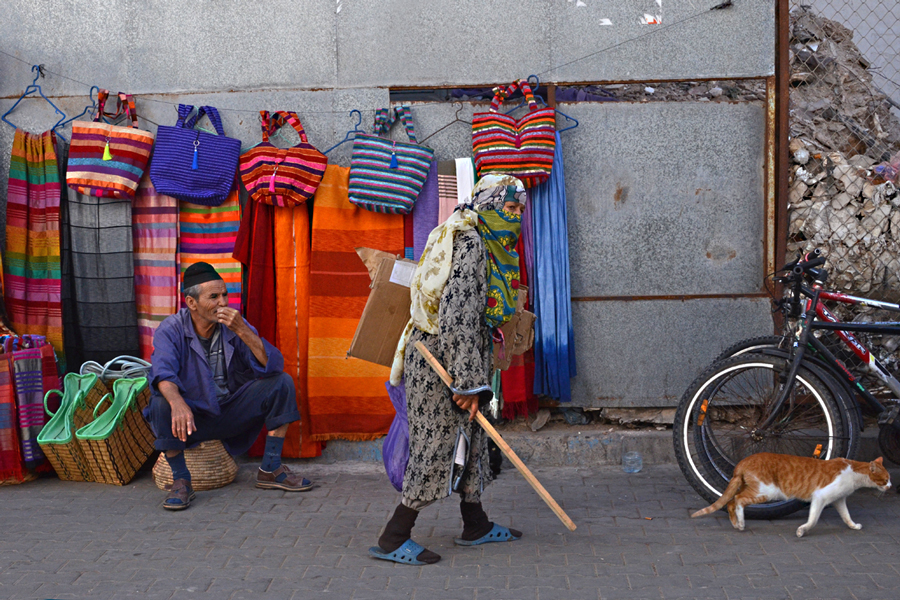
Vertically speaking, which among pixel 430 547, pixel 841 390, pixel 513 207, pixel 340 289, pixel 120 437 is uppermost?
pixel 513 207

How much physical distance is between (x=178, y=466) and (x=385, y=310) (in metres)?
1.68

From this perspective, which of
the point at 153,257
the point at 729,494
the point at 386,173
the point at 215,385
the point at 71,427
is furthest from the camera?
the point at 153,257

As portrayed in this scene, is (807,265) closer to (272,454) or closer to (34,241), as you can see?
(272,454)

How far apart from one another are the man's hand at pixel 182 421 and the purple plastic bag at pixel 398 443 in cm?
121

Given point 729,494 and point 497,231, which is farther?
point 729,494

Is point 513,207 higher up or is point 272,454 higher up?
point 513,207

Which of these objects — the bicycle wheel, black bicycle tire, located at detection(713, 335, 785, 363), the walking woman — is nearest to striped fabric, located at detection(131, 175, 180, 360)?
the walking woman

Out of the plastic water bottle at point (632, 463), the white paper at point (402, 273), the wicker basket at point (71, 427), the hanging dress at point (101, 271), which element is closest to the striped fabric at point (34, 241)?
the hanging dress at point (101, 271)

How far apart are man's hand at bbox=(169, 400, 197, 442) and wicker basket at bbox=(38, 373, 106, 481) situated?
0.94 m

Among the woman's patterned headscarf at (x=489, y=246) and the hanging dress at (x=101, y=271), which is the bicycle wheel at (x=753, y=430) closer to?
the woman's patterned headscarf at (x=489, y=246)

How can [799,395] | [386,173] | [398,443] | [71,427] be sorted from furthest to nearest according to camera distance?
[386,173] < [71,427] < [799,395] < [398,443]

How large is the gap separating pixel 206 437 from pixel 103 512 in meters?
0.68

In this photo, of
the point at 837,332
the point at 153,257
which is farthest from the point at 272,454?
the point at 837,332

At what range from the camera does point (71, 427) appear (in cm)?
482
